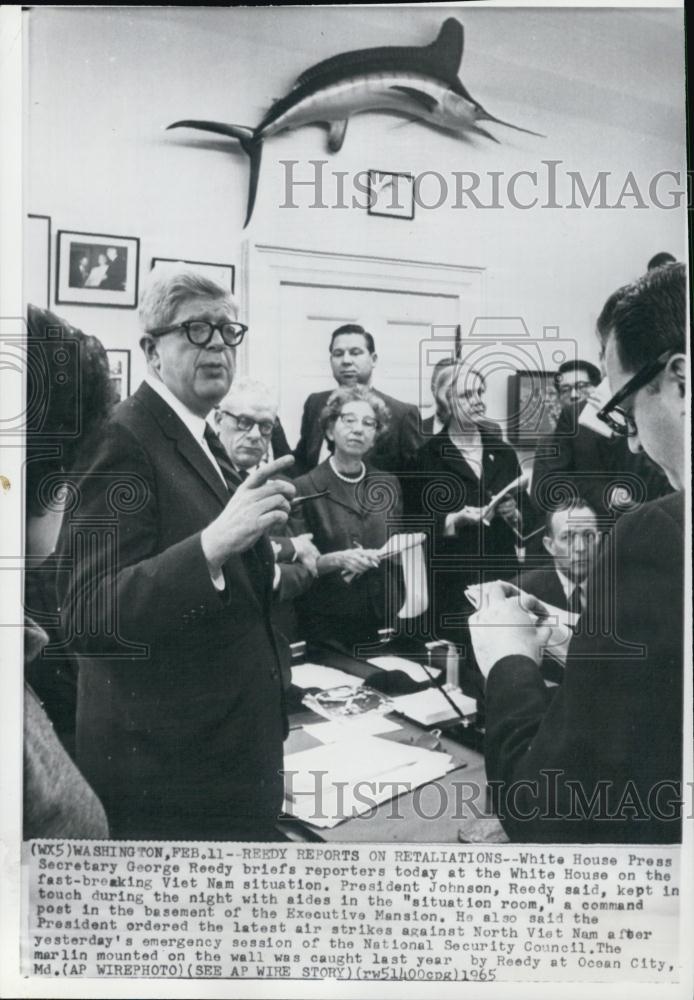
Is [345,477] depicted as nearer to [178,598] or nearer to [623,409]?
[178,598]

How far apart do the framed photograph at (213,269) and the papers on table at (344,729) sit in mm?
714

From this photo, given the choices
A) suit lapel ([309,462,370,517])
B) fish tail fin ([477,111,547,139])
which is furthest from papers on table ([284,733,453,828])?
fish tail fin ([477,111,547,139])

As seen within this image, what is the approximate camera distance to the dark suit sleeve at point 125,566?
1.28m

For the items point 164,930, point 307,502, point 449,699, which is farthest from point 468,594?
point 164,930

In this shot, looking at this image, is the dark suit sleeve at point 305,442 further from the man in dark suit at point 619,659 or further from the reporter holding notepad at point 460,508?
the man in dark suit at point 619,659

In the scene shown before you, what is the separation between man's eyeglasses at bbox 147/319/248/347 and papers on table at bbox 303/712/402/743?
0.63 meters

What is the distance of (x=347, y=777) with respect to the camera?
1.31 meters

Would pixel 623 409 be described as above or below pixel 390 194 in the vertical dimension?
below

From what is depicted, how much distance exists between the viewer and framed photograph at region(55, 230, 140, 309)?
4.21 ft

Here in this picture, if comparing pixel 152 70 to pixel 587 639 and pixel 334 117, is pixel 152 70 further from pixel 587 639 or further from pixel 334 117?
pixel 587 639

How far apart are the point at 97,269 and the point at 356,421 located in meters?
0.48

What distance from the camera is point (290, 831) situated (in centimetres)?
131

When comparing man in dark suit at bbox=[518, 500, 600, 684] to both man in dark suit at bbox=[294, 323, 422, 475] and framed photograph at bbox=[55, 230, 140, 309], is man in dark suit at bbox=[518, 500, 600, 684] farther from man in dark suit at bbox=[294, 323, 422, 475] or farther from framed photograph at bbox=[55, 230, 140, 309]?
framed photograph at bbox=[55, 230, 140, 309]

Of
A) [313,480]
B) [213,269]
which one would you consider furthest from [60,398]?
[313,480]
